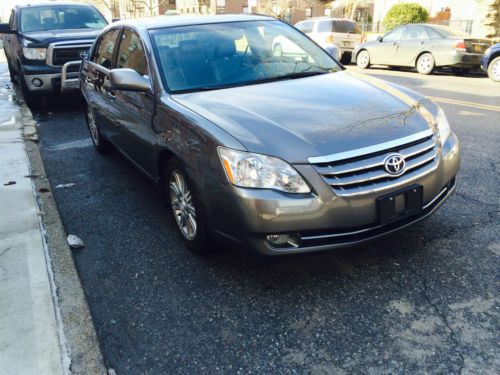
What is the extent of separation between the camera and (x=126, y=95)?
4219mm

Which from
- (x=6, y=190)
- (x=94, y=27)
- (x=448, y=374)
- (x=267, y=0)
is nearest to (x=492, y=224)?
(x=448, y=374)

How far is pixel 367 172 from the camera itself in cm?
273

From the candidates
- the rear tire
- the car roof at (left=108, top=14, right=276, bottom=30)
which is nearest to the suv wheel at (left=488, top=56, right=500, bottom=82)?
the car roof at (left=108, top=14, right=276, bottom=30)

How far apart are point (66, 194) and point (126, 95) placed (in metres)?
1.37

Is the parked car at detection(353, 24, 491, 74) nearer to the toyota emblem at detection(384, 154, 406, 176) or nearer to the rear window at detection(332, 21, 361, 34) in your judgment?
the rear window at detection(332, 21, 361, 34)

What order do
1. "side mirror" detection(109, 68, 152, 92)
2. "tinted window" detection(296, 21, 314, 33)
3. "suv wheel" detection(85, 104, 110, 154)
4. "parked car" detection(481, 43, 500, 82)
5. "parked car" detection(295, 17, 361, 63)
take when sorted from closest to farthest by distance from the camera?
1. "side mirror" detection(109, 68, 152, 92)
2. "suv wheel" detection(85, 104, 110, 154)
3. "parked car" detection(481, 43, 500, 82)
4. "parked car" detection(295, 17, 361, 63)
5. "tinted window" detection(296, 21, 314, 33)

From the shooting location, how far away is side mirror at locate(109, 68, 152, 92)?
365cm

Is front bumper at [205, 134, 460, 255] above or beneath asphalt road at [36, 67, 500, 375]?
above

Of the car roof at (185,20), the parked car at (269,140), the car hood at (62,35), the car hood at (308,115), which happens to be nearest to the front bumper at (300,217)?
the parked car at (269,140)

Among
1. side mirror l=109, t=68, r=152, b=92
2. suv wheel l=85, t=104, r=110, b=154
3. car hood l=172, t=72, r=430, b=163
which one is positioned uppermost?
side mirror l=109, t=68, r=152, b=92

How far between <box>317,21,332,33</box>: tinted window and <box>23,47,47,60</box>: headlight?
1170 centimetres

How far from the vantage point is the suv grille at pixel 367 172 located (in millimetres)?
2652

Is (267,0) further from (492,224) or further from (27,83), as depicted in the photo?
(492,224)

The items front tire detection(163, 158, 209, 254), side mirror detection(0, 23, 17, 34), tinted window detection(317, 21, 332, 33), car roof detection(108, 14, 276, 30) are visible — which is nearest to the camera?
front tire detection(163, 158, 209, 254)
